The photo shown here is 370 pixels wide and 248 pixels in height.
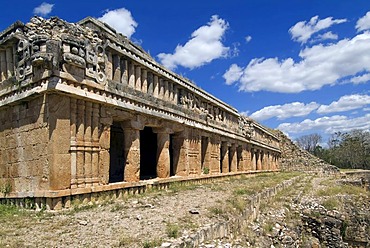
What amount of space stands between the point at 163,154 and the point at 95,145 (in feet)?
14.4

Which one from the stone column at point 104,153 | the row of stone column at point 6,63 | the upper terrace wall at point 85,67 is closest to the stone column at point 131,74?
the upper terrace wall at point 85,67

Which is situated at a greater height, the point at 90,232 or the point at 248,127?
the point at 248,127

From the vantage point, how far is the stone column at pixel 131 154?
1068 centimetres

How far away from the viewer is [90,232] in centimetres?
583

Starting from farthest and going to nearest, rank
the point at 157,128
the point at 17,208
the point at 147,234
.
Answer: the point at 157,128, the point at 17,208, the point at 147,234

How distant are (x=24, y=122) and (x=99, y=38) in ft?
10.7

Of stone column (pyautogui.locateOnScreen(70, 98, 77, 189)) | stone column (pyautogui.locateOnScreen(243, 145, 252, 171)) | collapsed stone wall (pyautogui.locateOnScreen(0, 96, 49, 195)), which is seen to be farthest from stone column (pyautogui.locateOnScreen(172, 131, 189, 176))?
stone column (pyautogui.locateOnScreen(243, 145, 252, 171))

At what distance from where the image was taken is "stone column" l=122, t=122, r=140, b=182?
1068 centimetres

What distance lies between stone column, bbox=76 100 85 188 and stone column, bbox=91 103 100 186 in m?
0.37

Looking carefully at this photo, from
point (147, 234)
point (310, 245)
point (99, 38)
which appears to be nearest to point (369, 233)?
point (310, 245)

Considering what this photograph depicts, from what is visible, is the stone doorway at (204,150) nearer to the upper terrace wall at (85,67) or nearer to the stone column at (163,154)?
the upper terrace wall at (85,67)

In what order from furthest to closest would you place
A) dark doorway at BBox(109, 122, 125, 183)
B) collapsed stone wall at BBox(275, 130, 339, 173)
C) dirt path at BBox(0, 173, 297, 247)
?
collapsed stone wall at BBox(275, 130, 339, 173) → dark doorway at BBox(109, 122, 125, 183) → dirt path at BBox(0, 173, 297, 247)

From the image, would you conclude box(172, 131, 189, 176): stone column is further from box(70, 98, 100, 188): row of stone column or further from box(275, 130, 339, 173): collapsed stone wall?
box(275, 130, 339, 173): collapsed stone wall

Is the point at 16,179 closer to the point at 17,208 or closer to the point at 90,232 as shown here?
the point at 17,208
